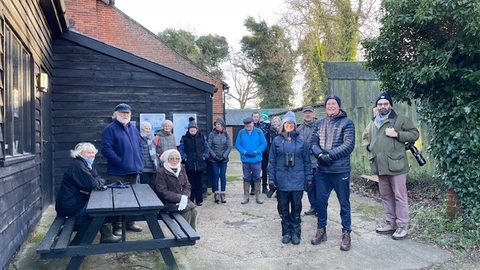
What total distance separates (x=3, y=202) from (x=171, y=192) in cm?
170

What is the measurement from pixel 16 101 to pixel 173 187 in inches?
81.1

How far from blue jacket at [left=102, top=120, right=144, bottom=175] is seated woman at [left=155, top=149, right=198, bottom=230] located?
65 cm

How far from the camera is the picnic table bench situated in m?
3.41

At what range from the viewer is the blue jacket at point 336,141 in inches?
185

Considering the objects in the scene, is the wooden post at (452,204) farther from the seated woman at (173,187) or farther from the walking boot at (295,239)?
the seated woman at (173,187)

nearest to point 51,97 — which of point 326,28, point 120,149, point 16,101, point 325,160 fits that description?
point 16,101

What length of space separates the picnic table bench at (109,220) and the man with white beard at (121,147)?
→ 0.88 metres

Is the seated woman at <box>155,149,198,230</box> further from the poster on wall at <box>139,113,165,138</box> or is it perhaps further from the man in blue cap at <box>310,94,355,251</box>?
the poster on wall at <box>139,113,165,138</box>

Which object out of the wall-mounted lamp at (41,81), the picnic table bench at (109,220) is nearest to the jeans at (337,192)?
the picnic table bench at (109,220)

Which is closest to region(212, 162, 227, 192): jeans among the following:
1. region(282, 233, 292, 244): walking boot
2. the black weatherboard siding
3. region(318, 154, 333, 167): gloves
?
the black weatherboard siding

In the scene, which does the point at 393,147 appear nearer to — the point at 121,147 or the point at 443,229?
the point at 443,229

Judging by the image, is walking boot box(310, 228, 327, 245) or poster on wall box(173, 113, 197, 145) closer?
walking boot box(310, 228, 327, 245)

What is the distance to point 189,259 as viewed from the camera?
4395 mm

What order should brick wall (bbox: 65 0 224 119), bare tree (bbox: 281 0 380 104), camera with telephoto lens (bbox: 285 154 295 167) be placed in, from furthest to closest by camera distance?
bare tree (bbox: 281 0 380 104) < brick wall (bbox: 65 0 224 119) < camera with telephoto lens (bbox: 285 154 295 167)
